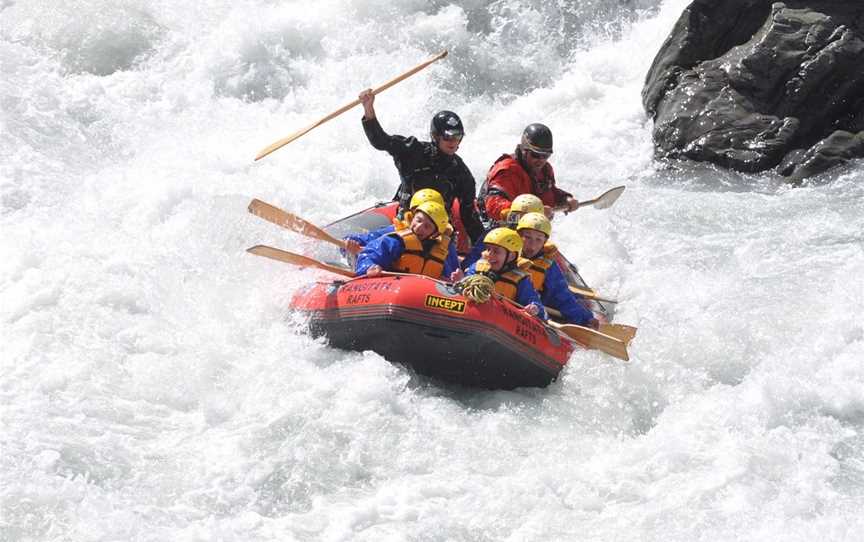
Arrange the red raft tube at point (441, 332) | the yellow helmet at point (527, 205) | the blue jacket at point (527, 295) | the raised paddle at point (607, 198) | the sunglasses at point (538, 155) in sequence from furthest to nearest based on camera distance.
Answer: the raised paddle at point (607, 198)
the sunglasses at point (538, 155)
the yellow helmet at point (527, 205)
the blue jacket at point (527, 295)
the red raft tube at point (441, 332)

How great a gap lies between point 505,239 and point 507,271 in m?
0.23

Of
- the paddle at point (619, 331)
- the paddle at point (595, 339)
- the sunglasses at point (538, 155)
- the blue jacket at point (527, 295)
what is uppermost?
the sunglasses at point (538, 155)

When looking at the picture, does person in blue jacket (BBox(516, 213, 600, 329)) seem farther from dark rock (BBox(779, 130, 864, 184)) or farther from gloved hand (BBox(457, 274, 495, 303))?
dark rock (BBox(779, 130, 864, 184))

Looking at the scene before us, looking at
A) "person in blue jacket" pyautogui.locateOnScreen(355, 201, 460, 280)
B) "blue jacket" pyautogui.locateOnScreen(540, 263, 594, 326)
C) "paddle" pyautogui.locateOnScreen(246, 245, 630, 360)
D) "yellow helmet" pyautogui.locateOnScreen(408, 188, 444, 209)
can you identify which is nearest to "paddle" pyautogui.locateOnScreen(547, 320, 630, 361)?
"paddle" pyautogui.locateOnScreen(246, 245, 630, 360)

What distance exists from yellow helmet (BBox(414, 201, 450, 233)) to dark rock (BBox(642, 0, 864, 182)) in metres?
5.13

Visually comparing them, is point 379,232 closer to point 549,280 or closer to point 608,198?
→ point 549,280

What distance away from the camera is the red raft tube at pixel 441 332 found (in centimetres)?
709

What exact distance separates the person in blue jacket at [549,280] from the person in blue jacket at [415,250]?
56cm

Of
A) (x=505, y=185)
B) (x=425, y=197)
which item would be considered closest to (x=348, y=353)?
(x=425, y=197)

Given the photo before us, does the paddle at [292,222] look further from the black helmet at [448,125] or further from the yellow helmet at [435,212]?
the black helmet at [448,125]

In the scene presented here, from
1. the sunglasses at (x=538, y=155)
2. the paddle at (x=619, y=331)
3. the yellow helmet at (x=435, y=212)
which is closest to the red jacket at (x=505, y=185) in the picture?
the sunglasses at (x=538, y=155)

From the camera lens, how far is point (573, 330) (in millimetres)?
7723

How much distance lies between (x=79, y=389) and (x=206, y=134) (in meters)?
5.92

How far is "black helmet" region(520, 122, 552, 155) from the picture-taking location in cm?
897
